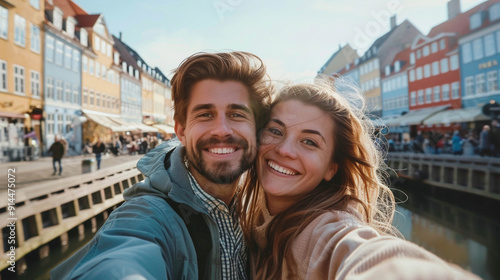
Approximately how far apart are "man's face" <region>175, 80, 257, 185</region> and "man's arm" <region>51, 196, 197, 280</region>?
0.62m

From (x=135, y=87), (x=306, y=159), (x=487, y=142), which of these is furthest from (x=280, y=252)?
(x=135, y=87)

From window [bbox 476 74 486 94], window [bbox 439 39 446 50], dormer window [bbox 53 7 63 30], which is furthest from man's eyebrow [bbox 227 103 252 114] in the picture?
window [bbox 439 39 446 50]

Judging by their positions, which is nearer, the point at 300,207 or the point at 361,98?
the point at 300,207

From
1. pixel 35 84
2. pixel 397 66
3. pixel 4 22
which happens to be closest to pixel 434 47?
pixel 397 66

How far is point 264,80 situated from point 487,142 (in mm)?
14838

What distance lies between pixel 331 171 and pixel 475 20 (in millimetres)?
31369

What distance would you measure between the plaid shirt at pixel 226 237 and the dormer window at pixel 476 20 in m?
31.6

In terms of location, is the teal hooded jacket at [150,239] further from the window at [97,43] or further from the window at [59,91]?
the window at [97,43]

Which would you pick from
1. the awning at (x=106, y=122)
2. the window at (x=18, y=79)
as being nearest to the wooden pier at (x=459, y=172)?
the window at (x=18, y=79)

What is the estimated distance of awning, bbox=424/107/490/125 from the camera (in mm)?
21859

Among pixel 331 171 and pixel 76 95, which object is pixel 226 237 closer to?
pixel 331 171

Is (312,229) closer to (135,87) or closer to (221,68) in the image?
(221,68)

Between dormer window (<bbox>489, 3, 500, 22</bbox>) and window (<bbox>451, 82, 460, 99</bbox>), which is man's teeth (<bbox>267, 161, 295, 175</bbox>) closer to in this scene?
dormer window (<bbox>489, 3, 500, 22</bbox>)

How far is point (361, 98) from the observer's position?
8.77 feet
